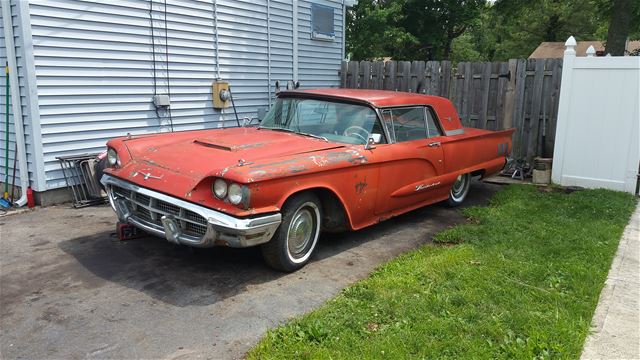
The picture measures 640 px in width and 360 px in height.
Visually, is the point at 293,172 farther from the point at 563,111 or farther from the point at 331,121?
the point at 563,111

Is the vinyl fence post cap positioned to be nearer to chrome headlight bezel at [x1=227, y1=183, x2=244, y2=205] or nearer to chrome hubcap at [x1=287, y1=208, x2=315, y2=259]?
chrome hubcap at [x1=287, y1=208, x2=315, y2=259]

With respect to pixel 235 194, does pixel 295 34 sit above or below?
above

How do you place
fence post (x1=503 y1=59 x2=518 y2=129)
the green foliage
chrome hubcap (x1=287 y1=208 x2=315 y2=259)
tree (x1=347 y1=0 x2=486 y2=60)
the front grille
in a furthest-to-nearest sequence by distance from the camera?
tree (x1=347 y1=0 x2=486 y2=60) < the green foliage < fence post (x1=503 y1=59 x2=518 y2=129) < chrome hubcap (x1=287 y1=208 x2=315 y2=259) < the front grille

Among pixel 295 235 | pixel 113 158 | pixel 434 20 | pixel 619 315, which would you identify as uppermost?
pixel 434 20

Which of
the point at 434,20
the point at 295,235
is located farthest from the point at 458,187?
the point at 434,20

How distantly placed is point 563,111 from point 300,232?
212 inches

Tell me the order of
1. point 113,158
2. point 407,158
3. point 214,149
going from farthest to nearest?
1. point 407,158
2. point 113,158
3. point 214,149

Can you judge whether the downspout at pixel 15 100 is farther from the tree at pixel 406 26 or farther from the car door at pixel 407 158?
the tree at pixel 406 26

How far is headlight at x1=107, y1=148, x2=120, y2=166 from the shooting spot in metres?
4.83

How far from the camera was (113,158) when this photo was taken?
4879mm

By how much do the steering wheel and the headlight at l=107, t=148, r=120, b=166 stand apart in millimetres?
2204

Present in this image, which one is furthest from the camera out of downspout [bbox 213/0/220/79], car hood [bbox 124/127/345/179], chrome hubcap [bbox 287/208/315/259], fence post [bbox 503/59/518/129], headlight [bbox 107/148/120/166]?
fence post [bbox 503/59/518/129]

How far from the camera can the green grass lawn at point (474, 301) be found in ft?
10.5

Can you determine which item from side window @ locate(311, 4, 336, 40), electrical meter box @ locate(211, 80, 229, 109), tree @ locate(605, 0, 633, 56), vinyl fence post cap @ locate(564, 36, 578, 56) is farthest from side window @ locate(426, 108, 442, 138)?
tree @ locate(605, 0, 633, 56)
